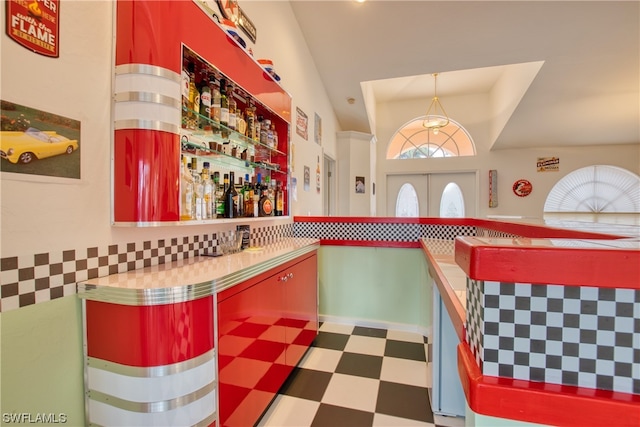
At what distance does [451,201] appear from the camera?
6348 millimetres

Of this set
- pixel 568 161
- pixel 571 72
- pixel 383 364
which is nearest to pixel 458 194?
pixel 568 161

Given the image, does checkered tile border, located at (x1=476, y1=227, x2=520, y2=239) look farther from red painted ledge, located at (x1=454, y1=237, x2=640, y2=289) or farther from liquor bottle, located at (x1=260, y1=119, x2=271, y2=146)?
liquor bottle, located at (x1=260, y1=119, x2=271, y2=146)

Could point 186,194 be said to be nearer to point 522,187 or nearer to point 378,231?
point 378,231

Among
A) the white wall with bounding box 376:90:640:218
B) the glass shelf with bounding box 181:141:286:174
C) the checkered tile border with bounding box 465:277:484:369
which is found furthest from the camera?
the white wall with bounding box 376:90:640:218

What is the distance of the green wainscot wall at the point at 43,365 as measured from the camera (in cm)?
87

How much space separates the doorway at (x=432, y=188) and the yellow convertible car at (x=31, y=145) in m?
6.15

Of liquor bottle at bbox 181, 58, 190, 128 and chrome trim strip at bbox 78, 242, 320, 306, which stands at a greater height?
liquor bottle at bbox 181, 58, 190, 128

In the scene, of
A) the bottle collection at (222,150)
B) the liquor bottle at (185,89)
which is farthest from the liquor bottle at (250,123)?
the liquor bottle at (185,89)

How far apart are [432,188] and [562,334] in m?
6.16

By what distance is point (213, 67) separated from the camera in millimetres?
1508

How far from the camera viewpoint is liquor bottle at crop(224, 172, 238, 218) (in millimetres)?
1766

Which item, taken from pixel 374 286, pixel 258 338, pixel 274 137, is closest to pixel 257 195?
pixel 274 137

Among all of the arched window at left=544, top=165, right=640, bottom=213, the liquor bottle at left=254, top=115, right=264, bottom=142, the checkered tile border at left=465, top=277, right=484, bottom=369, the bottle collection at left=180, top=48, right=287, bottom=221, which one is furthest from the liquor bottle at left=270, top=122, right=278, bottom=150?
the arched window at left=544, top=165, right=640, bottom=213

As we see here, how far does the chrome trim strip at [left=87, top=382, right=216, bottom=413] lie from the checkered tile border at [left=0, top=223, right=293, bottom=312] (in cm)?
39
